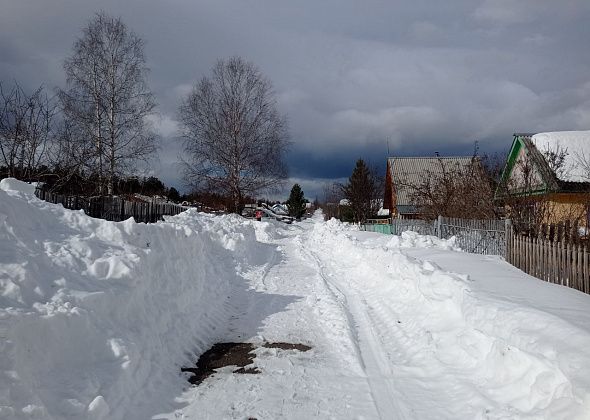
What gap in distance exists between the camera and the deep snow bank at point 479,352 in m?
3.96

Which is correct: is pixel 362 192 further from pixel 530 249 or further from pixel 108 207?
pixel 530 249

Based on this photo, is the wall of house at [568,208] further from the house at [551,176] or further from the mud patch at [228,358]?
the mud patch at [228,358]

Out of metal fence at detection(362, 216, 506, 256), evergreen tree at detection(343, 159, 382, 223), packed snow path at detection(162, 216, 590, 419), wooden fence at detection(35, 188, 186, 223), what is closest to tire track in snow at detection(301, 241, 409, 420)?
packed snow path at detection(162, 216, 590, 419)

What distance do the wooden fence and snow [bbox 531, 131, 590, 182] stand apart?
1842cm

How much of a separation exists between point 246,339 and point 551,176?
58.8ft

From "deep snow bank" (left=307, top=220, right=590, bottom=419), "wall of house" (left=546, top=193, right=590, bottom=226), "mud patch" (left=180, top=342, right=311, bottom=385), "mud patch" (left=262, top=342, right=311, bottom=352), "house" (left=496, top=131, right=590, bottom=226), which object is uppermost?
"house" (left=496, top=131, right=590, bottom=226)

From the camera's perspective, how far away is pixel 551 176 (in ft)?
62.8

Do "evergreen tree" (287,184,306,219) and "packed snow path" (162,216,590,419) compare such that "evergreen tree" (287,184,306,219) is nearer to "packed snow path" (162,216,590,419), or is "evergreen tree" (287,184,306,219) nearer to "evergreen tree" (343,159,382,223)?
"evergreen tree" (343,159,382,223)

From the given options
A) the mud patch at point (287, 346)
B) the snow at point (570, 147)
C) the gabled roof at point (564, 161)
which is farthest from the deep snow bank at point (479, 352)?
the snow at point (570, 147)

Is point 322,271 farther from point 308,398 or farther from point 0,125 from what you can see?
point 0,125

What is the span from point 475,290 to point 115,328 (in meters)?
5.66

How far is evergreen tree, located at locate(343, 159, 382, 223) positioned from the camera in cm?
4647

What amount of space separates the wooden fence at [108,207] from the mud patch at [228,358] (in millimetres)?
6946

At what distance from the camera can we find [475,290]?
286 inches
